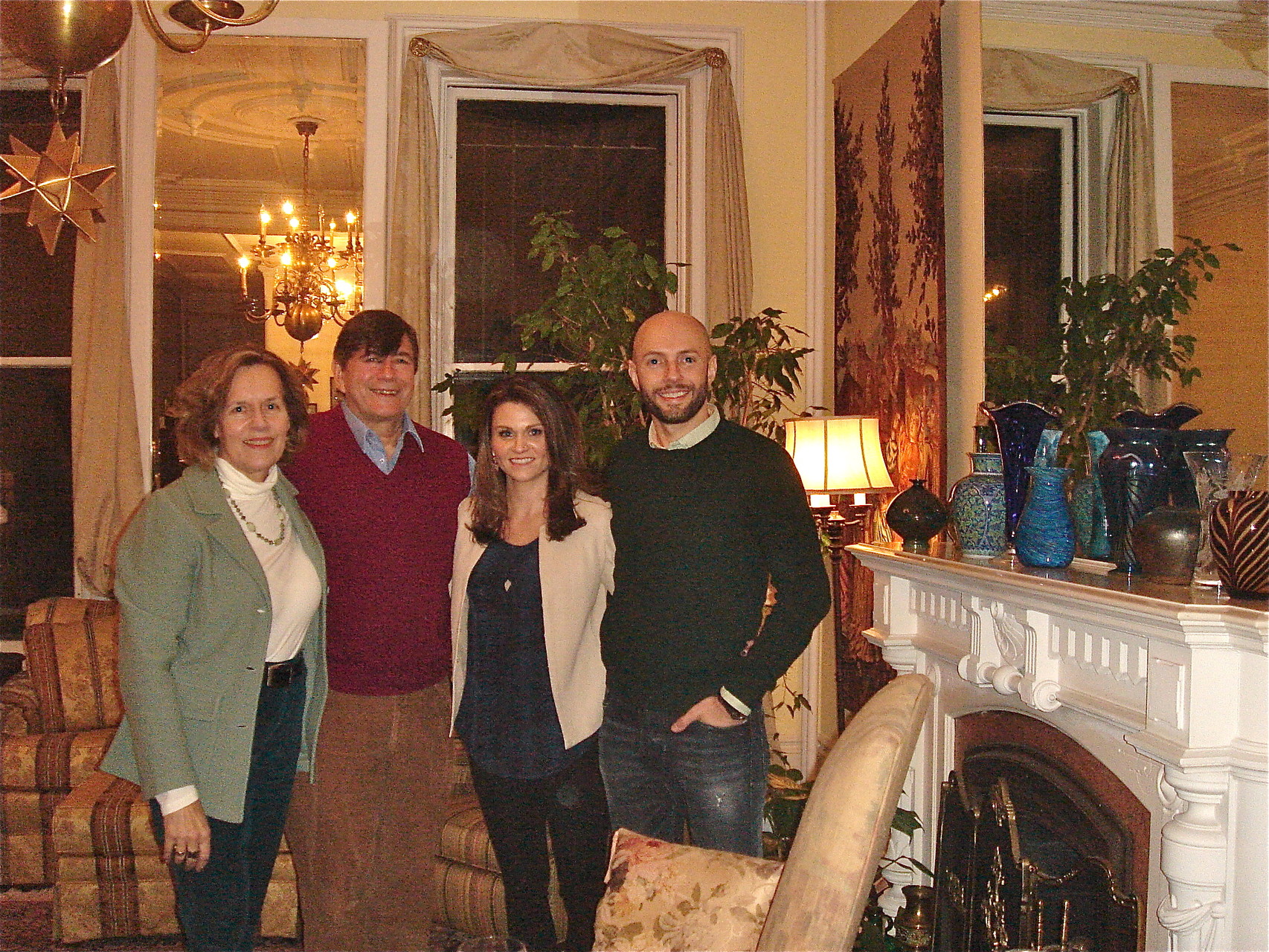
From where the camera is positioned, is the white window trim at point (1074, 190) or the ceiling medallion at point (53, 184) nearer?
the white window trim at point (1074, 190)

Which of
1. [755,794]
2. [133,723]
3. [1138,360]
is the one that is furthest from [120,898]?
Answer: [1138,360]

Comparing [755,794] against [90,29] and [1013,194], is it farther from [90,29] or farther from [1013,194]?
[90,29]

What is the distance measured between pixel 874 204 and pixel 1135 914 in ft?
8.10

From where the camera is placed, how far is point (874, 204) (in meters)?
3.70

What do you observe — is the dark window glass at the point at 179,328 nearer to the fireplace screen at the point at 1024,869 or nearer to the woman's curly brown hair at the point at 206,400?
the woman's curly brown hair at the point at 206,400

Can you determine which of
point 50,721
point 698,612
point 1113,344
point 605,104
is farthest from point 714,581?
point 605,104

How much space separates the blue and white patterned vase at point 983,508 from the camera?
2436 mm

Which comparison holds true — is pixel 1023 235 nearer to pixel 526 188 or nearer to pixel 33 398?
pixel 526 188

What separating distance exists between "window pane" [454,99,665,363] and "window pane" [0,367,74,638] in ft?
5.42

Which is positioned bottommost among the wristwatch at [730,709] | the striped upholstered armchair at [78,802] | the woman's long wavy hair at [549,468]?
the striped upholstered armchair at [78,802]

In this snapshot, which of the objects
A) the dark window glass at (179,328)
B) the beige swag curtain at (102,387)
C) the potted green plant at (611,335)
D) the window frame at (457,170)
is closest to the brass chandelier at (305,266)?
the dark window glass at (179,328)

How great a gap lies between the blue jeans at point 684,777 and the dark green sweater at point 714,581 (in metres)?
0.06

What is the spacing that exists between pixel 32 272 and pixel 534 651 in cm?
338

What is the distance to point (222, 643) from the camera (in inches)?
76.4
